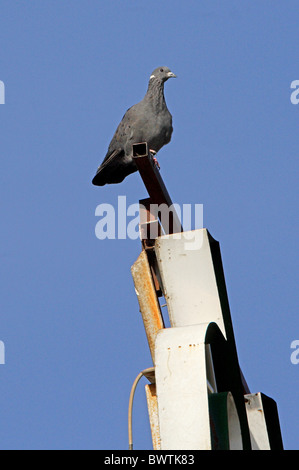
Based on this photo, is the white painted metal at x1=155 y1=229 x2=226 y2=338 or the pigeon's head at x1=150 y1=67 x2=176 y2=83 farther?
the pigeon's head at x1=150 y1=67 x2=176 y2=83

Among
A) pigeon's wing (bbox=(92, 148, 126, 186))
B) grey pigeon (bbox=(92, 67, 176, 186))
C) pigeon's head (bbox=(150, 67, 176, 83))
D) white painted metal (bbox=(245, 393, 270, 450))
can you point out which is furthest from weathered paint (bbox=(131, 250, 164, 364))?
pigeon's head (bbox=(150, 67, 176, 83))

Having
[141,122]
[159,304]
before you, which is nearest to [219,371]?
[159,304]

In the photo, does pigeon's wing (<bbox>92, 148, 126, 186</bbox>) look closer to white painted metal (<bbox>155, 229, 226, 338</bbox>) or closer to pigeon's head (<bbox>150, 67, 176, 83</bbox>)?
pigeon's head (<bbox>150, 67, 176, 83</bbox>)

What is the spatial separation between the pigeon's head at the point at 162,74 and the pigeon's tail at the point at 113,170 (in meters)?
0.87

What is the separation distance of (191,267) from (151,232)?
44 cm

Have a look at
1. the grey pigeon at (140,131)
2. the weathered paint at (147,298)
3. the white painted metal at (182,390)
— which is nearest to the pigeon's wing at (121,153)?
the grey pigeon at (140,131)

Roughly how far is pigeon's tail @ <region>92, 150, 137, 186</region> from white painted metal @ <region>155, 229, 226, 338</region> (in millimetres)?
3836

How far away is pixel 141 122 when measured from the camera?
7.48 metres

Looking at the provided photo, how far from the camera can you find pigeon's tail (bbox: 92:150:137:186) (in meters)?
7.80

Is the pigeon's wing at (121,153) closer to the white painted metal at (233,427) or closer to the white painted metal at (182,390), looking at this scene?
the white painted metal at (233,427)
